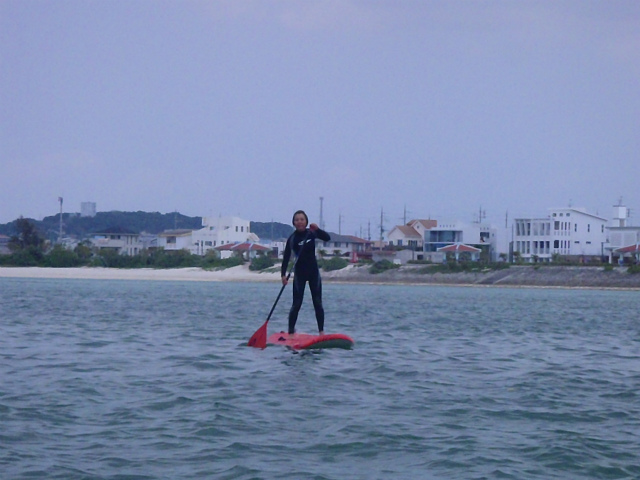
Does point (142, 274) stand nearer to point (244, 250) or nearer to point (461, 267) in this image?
point (244, 250)

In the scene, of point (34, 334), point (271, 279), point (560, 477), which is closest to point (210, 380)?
point (560, 477)

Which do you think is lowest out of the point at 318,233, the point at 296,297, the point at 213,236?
the point at 296,297

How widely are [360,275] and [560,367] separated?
67767 millimetres

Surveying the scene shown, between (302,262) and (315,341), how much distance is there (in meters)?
1.39

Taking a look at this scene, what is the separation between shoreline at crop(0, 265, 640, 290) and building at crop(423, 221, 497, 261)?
1753cm

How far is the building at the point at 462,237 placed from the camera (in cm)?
9656

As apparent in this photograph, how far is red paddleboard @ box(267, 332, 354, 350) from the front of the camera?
13.0 meters

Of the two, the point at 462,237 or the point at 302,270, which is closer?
the point at 302,270

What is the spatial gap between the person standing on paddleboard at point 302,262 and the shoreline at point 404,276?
60.3 metres

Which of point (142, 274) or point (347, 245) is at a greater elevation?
point (347, 245)

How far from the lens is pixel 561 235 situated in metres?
89.8

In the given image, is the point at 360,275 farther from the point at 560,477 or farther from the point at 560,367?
→ the point at 560,477

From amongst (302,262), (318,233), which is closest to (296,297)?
(302,262)

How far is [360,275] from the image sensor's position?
79688 mm
